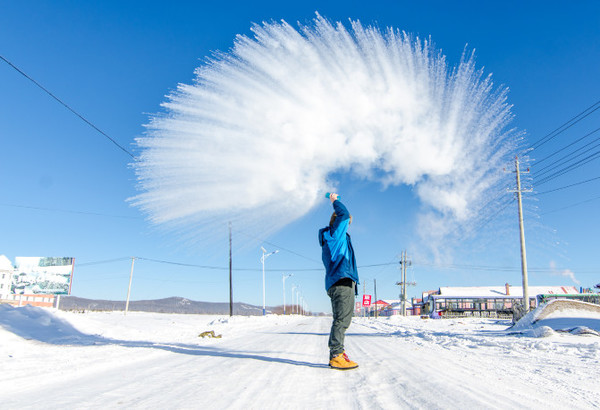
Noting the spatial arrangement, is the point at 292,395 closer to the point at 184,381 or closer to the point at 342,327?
the point at 184,381

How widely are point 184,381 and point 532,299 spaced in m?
69.7

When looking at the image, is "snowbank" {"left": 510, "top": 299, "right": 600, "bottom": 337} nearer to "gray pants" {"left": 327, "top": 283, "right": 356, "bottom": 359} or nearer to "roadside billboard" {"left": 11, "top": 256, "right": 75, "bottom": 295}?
"gray pants" {"left": 327, "top": 283, "right": 356, "bottom": 359}

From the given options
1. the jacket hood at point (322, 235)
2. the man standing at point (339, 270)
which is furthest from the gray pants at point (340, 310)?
the jacket hood at point (322, 235)

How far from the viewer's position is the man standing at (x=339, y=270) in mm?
3627

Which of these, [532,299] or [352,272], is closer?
[352,272]

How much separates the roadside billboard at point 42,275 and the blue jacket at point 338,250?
4619 cm

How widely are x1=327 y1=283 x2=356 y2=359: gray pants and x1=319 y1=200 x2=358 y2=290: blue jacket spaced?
0.11 meters

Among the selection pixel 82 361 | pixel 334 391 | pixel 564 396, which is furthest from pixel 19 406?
pixel 564 396

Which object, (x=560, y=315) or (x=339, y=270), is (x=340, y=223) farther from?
(x=560, y=315)

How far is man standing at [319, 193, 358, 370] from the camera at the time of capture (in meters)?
3.63

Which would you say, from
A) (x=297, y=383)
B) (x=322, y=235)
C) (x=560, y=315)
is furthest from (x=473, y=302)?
(x=297, y=383)

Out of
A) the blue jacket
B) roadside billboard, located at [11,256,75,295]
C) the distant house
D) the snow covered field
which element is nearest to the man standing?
the blue jacket

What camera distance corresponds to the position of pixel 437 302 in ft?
195

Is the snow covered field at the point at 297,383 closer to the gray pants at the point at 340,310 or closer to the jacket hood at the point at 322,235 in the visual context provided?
the gray pants at the point at 340,310
